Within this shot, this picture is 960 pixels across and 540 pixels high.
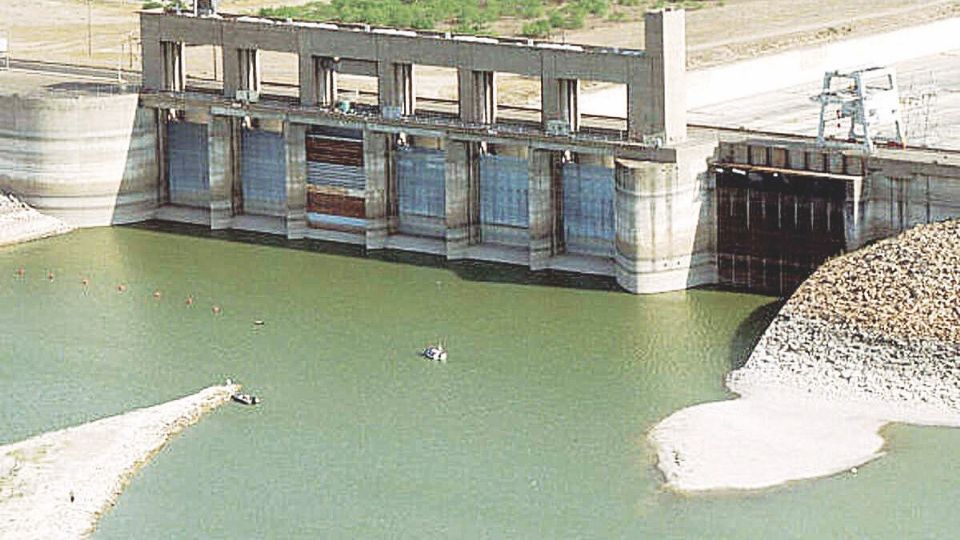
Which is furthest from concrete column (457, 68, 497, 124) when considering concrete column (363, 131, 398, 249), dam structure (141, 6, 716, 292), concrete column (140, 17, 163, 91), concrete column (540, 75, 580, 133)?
concrete column (140, 17, 163, 91)

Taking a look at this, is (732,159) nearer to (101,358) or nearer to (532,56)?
(532,56)

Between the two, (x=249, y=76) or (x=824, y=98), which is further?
(x=249, y=76)

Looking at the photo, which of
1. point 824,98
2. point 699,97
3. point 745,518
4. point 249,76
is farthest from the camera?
point 699,97

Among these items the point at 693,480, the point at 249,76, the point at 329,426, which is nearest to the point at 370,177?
the point at 249,76

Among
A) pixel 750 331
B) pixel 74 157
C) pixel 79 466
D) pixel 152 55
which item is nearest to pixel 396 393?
pixel 79 466

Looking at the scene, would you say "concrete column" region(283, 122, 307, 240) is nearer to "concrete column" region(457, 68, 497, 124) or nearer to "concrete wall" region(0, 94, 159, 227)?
"concrete wall" region(0, 94, 159, 227)

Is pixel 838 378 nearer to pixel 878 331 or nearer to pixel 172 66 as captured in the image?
pixel 878 331
